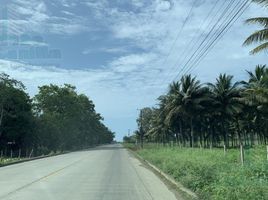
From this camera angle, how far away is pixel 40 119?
8444 cm

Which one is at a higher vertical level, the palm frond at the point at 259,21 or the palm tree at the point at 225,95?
the palm tree at the point at 225,95

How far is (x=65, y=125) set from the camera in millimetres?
104062

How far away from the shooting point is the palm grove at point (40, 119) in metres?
68.7

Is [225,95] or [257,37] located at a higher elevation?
[225,95]

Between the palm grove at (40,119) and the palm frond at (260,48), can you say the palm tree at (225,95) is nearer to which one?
the palm grove at (40,119)

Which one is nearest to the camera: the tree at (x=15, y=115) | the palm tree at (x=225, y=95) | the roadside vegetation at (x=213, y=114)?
the roadside vegetation at (x=213, y=114)

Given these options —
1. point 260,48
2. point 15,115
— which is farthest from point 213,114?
point 260,48

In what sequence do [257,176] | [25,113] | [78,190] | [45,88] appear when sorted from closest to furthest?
[257,176] < [78,190] < [25,113] < [45,88]

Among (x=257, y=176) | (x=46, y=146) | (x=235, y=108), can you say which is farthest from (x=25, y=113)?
(x=257, y=176)

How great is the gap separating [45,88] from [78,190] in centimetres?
8772

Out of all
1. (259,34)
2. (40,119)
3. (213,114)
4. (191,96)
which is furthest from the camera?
(40,119)

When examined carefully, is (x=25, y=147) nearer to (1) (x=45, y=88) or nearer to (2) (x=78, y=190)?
(1) (x=45, y=88)

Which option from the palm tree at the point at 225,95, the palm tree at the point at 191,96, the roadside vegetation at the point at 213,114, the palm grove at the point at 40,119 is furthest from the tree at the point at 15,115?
the palm tree at the point at 225,95

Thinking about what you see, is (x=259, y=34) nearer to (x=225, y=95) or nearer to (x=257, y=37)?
(x=257, y=37)
